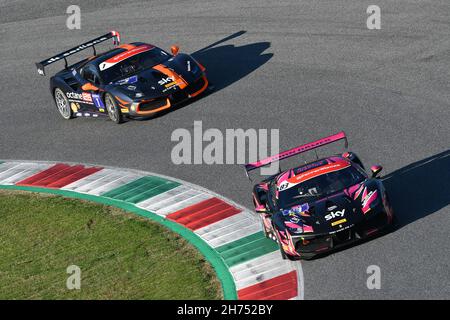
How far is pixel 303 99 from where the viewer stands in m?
19.9

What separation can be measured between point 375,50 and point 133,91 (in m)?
6.01

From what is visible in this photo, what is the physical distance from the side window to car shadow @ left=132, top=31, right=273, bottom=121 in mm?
1799

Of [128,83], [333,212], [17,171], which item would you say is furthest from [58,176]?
[333,212]

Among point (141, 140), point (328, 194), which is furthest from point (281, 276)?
point (141, 140)

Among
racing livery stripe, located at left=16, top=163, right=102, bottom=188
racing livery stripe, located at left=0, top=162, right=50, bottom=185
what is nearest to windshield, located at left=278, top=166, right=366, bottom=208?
racing livery stripe, located at left=16, top=163, right=102, bottom=188

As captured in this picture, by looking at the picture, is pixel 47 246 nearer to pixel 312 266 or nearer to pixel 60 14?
pixel 312 266

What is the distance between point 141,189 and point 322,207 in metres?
4.83

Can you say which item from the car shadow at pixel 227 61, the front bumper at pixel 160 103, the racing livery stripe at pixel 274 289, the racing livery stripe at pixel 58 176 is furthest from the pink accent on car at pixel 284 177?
the car shadow at pixel 227 61

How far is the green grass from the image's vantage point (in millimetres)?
13836

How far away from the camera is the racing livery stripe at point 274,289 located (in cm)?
1288

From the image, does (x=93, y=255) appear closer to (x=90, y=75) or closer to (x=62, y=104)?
(x=90, y=75)

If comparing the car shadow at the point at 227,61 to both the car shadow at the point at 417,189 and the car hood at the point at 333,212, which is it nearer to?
the car shadow at the point at 417,189

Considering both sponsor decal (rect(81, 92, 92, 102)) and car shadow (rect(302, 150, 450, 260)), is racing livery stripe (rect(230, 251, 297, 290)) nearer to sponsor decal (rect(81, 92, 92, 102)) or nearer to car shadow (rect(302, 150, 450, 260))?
car shadow (rect(302, 150, 450, 260))

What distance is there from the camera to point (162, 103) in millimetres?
19953
